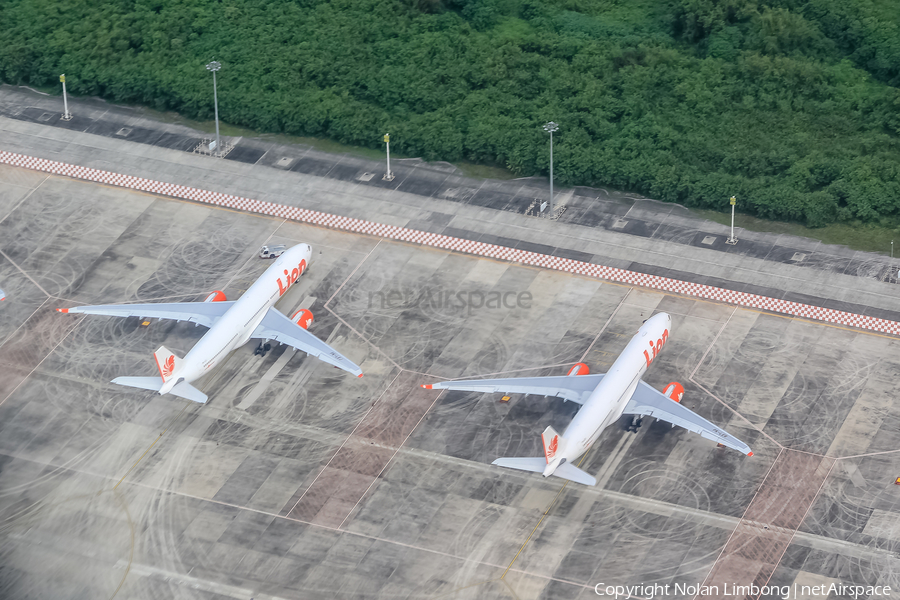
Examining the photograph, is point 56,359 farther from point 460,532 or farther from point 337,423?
point 460,532

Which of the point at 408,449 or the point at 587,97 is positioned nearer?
the point at 408,449

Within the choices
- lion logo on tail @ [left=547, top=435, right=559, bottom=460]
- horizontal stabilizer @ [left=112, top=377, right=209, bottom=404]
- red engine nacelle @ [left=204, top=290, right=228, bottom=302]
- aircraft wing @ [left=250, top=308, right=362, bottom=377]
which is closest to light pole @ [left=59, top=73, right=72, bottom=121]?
red engine nacelle @ [left=204, top=290, right=228, bottom=302]

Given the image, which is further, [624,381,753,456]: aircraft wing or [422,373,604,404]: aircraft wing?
[422,373,604,404]: aircraft wing

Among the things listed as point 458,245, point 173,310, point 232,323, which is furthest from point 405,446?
point 458,245

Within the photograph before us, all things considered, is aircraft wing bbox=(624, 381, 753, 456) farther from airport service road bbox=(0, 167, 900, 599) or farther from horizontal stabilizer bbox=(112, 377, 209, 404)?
horizontal stabilizer bbox=(112, 377, 209, 404)

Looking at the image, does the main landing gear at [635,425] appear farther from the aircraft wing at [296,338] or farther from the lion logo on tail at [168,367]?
the lion logo on tail at [168,367]

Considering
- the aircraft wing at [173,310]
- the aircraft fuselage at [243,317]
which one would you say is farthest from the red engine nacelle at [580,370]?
the aircraft wing at [173,310]

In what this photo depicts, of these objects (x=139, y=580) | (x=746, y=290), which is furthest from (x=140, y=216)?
(x=746, y=290)
